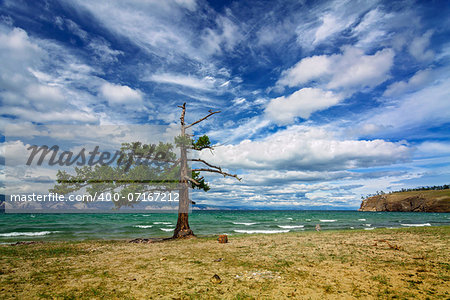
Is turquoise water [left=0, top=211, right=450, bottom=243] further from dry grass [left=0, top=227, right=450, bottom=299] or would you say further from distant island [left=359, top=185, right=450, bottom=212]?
distant island [left=359, top=185, right=450, bottom=212]

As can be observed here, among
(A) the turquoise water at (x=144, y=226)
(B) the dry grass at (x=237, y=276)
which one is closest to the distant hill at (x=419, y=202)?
(A) the turquoise water at (x=144, y=226)

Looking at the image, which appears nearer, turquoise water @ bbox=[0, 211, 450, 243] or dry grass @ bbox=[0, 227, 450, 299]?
dry grass @ bbox=[0, 227, 450, 299]

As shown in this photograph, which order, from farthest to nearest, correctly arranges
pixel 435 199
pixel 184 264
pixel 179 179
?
1. pixel 435 199
2. pixel 179 179
3. pixel 184 264

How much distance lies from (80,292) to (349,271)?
8461 mm

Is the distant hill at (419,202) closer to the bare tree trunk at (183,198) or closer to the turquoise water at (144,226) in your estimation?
the turquoise water at (144,226)

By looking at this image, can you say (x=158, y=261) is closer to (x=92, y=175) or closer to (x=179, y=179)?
(x=92, y=175)

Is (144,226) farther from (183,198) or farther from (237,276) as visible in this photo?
(237,276)

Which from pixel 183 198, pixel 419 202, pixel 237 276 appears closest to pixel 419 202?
pixel 419 202

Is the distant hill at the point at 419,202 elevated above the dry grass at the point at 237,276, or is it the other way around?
the dry grass at the point at 237,276

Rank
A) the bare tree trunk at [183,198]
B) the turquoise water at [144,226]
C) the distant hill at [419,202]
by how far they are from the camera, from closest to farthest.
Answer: the bare tree trunk at [183,198], the turquoise water at [144,226], the distant hill at [419,202]

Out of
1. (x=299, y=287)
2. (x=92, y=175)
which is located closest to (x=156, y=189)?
(x=92, y=175)

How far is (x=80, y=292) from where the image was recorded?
6621 millimetres

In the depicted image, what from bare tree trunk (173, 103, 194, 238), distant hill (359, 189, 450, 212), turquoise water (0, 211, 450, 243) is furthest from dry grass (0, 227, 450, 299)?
distant hill (359, 189, 450, 212)

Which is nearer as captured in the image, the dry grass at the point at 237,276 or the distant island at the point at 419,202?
the dry grass at the point at 237,276
